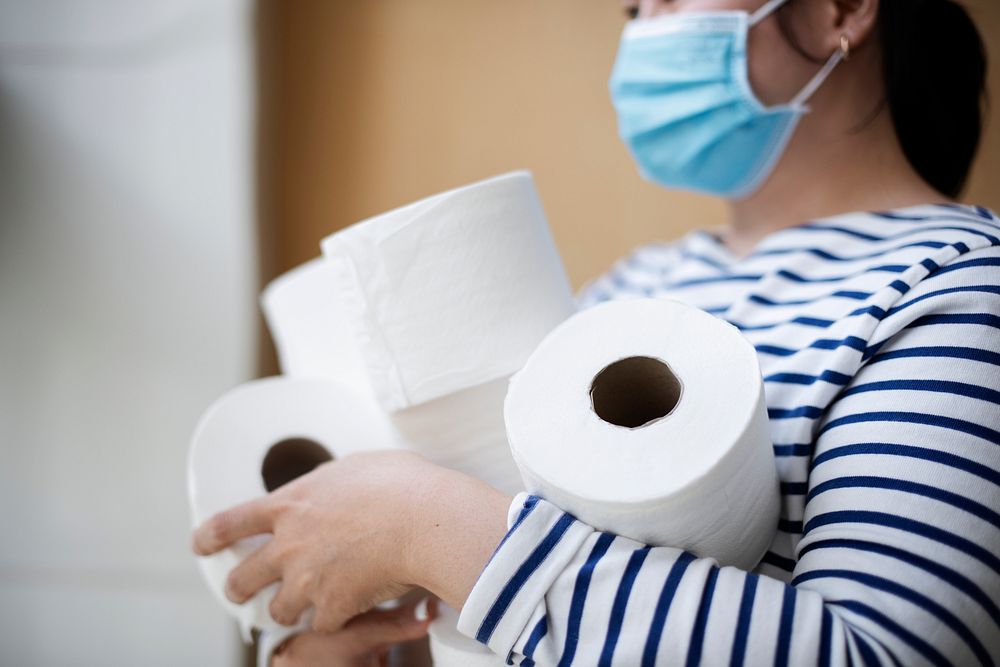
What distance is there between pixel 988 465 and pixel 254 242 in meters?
1.03

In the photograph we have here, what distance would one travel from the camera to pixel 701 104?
69 cm

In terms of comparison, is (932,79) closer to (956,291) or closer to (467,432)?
(956,291)

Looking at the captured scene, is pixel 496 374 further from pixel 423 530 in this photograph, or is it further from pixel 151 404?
pixel 151 404

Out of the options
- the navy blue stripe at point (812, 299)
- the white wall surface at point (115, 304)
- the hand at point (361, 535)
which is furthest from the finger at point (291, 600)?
the white wall surface at point (115, 304)

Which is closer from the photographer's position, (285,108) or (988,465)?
(988,465)

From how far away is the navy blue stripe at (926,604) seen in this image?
38 centimetres

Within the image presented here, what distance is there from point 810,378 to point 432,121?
894mm

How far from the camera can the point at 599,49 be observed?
1.21 metres

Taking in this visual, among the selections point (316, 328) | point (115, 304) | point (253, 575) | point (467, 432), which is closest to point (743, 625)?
point (467, 432)

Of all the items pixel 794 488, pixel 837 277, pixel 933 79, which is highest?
pixel 933 79

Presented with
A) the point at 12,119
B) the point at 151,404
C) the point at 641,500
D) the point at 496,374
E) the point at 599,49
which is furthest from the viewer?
the point at 599,49

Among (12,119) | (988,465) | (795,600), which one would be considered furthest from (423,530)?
(12,119)

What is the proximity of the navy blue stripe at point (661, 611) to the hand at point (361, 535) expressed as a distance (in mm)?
101

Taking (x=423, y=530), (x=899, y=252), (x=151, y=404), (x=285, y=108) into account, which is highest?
(x=285, y=108)
